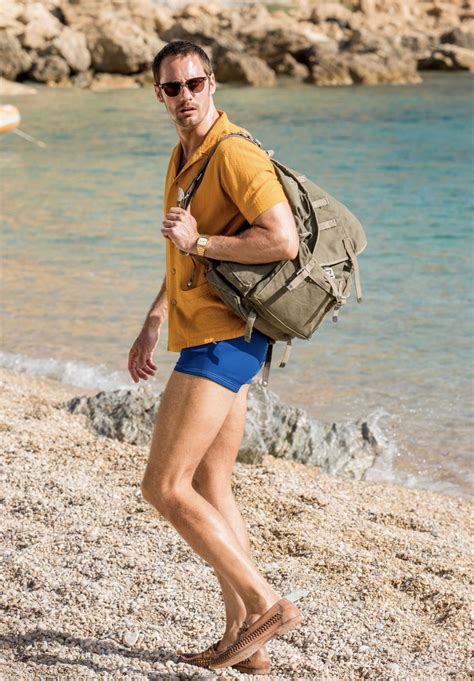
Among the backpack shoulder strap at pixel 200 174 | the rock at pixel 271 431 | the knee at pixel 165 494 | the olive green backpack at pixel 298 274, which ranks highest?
the backpack shoulder strap at pixel 200 174

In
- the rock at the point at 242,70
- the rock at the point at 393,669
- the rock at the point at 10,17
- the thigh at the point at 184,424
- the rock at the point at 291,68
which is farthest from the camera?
the rock at the point at 291,68

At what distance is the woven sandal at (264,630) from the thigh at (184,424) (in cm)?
51

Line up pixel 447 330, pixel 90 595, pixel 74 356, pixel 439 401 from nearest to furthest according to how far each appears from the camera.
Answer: pixel 90 595
pixel 439 401
pixel 74 356
pixel 447 330

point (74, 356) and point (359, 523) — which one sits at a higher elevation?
point (359, 523)

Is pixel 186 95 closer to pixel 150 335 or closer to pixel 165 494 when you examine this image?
pixel 150 335

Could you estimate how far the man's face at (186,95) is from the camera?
Answer: 3.11 metres

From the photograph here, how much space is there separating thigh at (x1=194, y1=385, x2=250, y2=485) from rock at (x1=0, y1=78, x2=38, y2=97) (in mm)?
34119

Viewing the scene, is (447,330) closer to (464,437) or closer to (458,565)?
(464,437)

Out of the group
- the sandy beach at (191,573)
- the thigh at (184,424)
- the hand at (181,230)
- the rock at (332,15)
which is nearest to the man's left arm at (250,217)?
the hand at (181,230)

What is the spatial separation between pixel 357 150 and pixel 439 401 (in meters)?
16.5

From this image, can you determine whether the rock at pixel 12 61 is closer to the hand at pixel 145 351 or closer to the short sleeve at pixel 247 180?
the hand at pixel 145 351

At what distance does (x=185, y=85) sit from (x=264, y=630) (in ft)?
5.65

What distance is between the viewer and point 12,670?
333cm

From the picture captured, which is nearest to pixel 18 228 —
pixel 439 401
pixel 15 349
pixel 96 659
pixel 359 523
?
pixel 15 349
